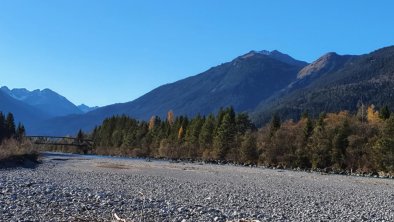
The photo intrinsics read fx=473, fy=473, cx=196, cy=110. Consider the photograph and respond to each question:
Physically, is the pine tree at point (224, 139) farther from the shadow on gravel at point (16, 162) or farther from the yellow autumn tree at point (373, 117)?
the shadow on gravel at point (16, 162)

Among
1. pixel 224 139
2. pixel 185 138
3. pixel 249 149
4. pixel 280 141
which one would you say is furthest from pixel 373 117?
pixel 185 138

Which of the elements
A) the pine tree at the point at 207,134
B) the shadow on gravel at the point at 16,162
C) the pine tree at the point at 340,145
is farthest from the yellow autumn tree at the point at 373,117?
the shadow on gravel at the point at 16,162

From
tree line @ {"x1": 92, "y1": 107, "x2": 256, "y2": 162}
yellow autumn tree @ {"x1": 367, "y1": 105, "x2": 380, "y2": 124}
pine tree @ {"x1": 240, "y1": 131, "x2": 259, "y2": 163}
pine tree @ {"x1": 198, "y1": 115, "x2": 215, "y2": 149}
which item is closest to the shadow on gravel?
pine tree @ {"x1": 240, "y1": 131, "x2": 259, "y2": 163}

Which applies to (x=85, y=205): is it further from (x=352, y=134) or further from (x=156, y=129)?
(x=156, y=129)

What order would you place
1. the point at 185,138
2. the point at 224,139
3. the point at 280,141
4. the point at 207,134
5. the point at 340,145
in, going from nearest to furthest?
the point at 340,145
the point at 280,141
the point at 224,139
the point at 207,134
the point at 185,138

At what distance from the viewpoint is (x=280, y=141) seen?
323ft

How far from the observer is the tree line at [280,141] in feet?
268

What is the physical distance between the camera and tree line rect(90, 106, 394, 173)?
268ft

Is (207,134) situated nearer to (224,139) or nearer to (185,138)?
(224,139)

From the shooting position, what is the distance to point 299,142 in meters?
93.5

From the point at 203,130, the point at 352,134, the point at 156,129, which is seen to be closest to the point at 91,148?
the point at 156,129

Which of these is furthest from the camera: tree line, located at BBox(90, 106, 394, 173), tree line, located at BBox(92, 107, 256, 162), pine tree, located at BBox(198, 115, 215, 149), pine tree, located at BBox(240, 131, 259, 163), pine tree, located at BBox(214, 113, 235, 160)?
pine tree, located at BBox(198, 115, 215, 149)

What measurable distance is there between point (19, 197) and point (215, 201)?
1021cm

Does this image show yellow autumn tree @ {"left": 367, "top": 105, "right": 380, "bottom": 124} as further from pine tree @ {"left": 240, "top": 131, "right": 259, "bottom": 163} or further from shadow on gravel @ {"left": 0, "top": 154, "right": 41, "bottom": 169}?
shadow on gravel @ {"left": 0, "top": 154, "right": 41, "bottom": 169}
